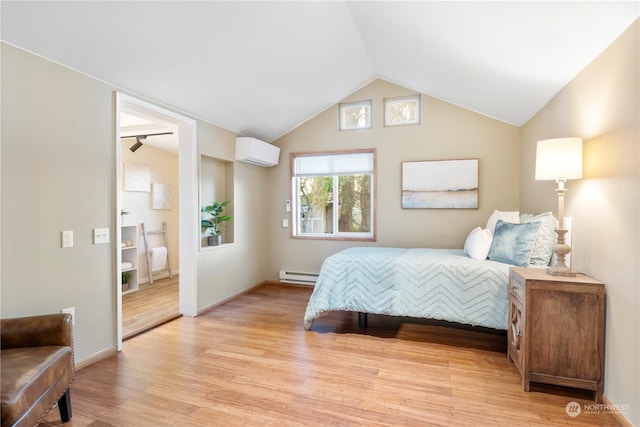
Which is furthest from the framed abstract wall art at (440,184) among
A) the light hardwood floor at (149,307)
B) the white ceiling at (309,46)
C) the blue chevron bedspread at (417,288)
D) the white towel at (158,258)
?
the white towel at (158,258)

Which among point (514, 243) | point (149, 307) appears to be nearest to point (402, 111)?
point (514, 243)

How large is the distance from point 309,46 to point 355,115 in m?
1.67

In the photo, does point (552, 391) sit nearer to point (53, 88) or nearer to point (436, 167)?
point (436, 167)

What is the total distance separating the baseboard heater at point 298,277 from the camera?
4.80 metres

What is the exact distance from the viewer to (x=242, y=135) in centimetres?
444

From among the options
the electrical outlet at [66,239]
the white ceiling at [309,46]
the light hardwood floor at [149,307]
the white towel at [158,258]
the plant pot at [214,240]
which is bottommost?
the light hardwood floor at [149,307]

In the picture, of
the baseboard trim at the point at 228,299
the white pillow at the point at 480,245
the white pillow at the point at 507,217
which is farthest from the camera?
the baseboard trim at the point at 228,299

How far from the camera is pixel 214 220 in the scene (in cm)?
413

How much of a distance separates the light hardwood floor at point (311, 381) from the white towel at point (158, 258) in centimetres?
216

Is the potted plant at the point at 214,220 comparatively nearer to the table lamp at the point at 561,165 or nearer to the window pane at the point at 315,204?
the window pane at the point at 315,204

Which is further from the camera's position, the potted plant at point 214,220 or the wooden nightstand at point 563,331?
the potted plant at point 214,220

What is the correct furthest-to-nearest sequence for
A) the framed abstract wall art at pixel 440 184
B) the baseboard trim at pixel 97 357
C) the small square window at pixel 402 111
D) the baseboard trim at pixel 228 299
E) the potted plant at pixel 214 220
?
the small square window at pixel 402 111 → the framed abstract wall art at pixel 440 184 → the potted plant at pixel 214 220 → the baseboard trim at pixel 228 299 → the baseboard trim at pixel 97 357

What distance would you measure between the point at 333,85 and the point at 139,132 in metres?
2.78

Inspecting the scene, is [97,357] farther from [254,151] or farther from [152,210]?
[152,210]
